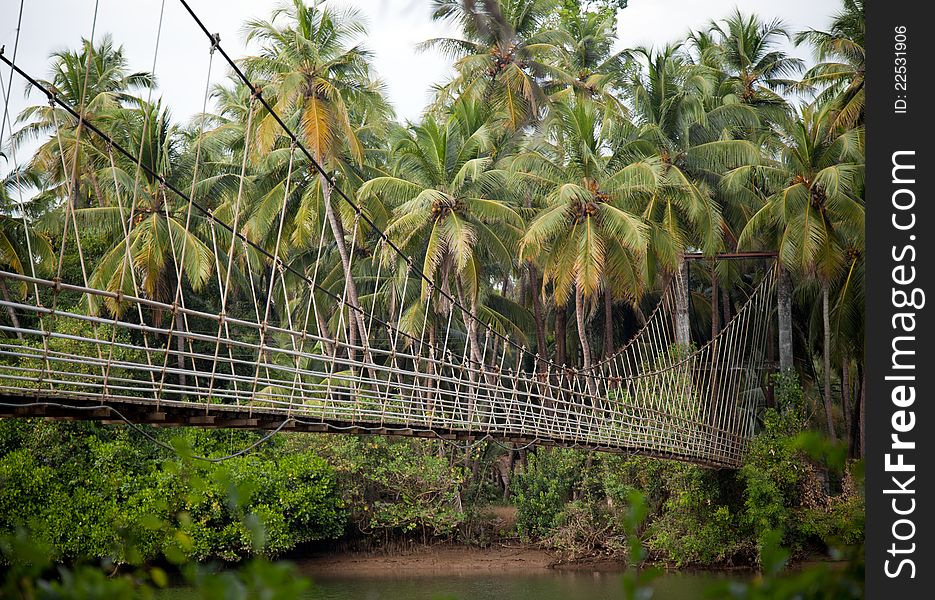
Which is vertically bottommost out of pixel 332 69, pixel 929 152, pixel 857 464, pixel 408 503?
pixel 408 503

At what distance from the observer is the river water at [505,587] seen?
1341cm

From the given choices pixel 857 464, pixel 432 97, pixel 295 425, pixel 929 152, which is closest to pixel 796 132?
pixel 432 97

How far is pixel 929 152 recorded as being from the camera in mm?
3020

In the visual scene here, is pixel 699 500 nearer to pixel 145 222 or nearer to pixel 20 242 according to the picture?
pixel 145 222

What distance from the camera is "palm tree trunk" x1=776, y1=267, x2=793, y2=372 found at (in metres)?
17.2

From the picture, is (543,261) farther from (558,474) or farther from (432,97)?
(432,97)

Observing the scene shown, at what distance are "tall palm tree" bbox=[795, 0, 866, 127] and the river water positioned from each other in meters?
7.96

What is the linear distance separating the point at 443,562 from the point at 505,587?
2960mm

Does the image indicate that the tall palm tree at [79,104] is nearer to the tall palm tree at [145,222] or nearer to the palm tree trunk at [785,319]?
the tall palm tree at [145,222]

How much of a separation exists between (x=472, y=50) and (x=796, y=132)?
599cm

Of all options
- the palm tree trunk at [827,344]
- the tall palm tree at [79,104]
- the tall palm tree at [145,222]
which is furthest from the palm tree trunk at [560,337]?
the tall palm tree at [79,104]

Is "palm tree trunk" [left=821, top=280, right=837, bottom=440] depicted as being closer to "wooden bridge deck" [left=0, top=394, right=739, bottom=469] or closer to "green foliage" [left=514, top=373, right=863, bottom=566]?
"green foliage" [left=514, top=373, right=863, bottom=566]

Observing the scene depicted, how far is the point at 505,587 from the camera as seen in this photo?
14.5 m

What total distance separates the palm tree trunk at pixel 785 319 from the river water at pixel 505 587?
407 cm
